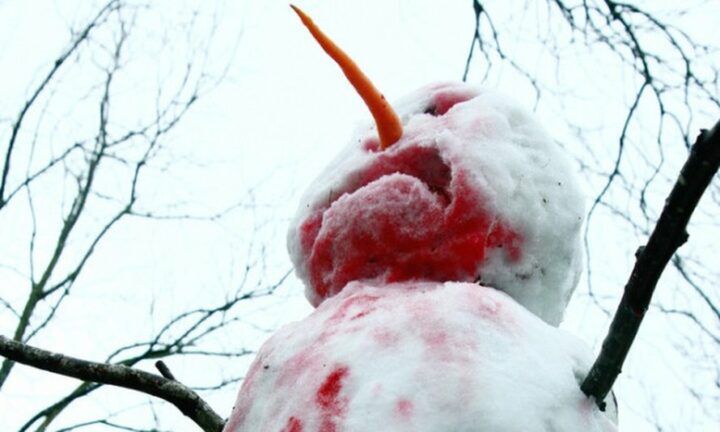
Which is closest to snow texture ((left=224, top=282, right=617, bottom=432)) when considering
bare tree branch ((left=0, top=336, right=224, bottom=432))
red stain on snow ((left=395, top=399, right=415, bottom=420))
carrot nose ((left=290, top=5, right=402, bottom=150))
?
red stain on snow ((left=395, top=399, right=415, bottom=420))

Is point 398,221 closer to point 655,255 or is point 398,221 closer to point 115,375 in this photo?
point 655,255

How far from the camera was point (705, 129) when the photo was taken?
72 cm

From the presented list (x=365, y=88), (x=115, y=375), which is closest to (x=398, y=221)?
(x=365, y=88)

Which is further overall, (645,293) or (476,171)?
(476,171)

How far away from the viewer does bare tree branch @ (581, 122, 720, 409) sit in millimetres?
713

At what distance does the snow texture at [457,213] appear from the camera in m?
1.09

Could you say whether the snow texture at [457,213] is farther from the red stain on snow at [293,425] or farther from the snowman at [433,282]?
the red stain on snow at [293,425]

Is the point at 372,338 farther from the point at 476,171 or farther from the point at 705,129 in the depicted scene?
the point at 705,129

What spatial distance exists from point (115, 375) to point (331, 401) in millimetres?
722

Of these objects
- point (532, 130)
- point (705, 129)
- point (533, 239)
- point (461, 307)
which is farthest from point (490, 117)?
point (705, 129)

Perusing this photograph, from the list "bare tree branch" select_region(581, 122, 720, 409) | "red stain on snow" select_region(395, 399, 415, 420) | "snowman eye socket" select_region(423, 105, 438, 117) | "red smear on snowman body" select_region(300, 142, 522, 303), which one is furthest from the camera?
"snowman eye socket" select_region(423, 105, 438, 117)

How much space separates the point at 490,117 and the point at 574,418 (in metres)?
0.52

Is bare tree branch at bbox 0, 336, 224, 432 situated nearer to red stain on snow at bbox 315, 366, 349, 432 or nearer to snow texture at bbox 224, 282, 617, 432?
snow texture at bbox 224, 282, 617, 432

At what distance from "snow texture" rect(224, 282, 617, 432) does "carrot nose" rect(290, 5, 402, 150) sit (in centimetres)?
30
